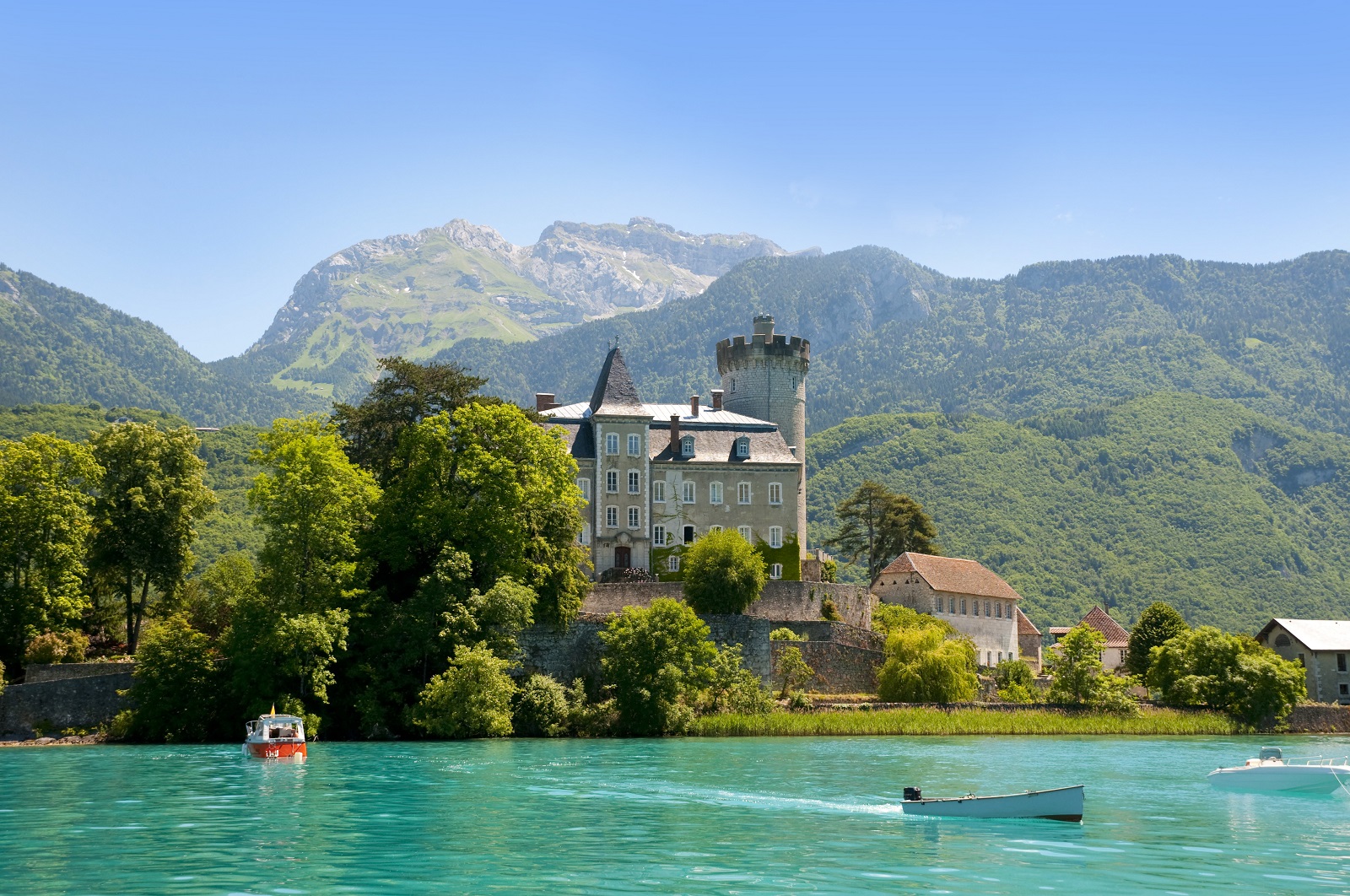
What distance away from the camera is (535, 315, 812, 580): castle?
222 feet

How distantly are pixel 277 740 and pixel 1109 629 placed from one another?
68956mm

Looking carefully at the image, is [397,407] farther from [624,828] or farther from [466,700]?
[624,828]

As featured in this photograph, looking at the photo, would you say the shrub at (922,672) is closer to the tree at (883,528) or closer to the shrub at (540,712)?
the shrub at (540,712)

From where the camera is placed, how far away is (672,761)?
129 ft

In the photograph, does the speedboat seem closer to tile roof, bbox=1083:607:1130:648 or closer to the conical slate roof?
the conical slate roof

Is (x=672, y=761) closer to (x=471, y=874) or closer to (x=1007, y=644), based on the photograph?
(x=471, y=874)

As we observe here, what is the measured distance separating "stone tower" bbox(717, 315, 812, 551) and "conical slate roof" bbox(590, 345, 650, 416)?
31.8 ft

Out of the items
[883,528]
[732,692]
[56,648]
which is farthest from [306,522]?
[883,528]

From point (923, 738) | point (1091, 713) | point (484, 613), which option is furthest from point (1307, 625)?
point (484, 613)

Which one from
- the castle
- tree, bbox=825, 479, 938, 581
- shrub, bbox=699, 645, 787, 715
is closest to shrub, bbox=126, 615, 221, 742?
shrub, bbox=699, 645, 787, 715

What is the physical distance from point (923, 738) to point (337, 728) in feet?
73.3

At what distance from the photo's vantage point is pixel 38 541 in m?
51.1

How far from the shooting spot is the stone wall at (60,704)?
159 feet

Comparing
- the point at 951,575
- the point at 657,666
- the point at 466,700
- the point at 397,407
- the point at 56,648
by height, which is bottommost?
the point at 466,700
